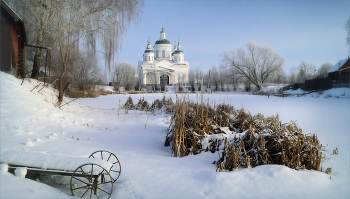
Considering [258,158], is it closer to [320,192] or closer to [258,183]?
[258,183]

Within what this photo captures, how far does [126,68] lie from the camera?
56.2 meters

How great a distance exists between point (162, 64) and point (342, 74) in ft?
136

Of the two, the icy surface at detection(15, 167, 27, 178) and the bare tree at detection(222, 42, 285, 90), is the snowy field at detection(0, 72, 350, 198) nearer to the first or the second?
the icy surface at detection(15, 167, 27, 178)

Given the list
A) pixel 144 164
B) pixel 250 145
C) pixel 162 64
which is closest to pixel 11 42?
pixel 144 164

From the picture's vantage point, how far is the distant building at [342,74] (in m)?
17.9

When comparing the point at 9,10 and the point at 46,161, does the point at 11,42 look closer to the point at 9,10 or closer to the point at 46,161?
the point at 9,10

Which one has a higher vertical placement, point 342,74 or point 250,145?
point 342,74

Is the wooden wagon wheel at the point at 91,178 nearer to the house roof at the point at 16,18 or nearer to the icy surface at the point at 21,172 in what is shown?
the icy surface at the point at 21,172

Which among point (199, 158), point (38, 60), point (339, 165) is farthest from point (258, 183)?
point (38, 60)

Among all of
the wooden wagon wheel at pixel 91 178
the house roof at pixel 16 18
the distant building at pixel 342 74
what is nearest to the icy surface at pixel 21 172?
the wooden wagon wheel at pixel 91 178

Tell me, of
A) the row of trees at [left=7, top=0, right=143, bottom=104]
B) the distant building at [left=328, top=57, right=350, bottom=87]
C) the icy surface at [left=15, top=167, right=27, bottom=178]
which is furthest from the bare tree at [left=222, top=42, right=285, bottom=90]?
the icy surface at [left=15, top=167, right=27, bottom=178]

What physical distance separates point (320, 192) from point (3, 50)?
10.9 m

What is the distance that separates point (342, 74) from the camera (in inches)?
824

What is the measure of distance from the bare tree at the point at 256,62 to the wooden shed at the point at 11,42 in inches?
1094
